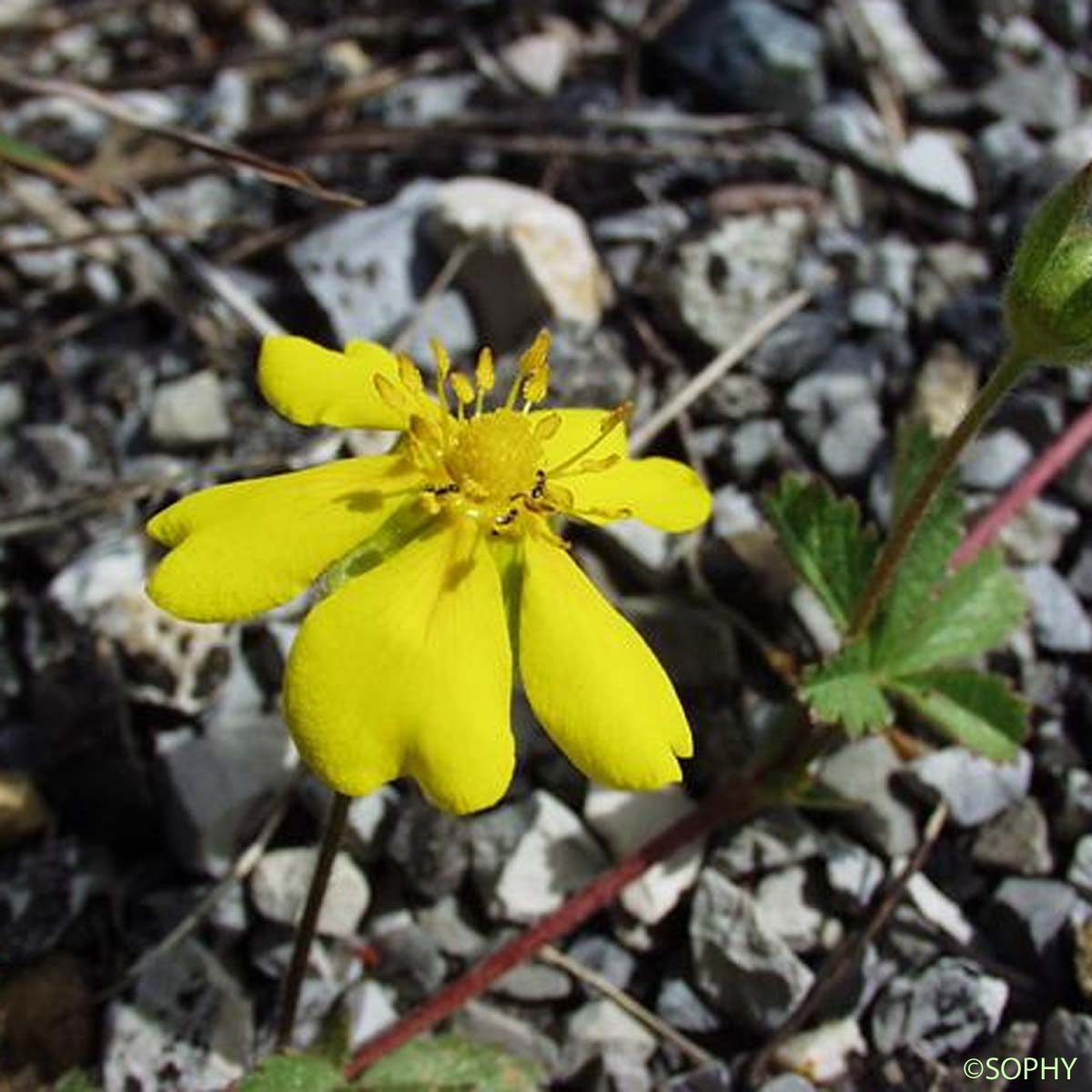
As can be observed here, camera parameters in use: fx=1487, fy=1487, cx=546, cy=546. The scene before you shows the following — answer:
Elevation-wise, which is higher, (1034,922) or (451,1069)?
(1034,922)

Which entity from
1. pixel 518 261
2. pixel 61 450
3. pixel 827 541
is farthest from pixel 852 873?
pixel 61 450

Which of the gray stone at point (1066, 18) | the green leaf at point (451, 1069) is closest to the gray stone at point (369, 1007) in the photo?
the green leaf at point (451, 1069)

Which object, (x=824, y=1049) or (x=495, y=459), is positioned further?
(x=824, y=1049)

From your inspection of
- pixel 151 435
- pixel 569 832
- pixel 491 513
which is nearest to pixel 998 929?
pixel 569 832

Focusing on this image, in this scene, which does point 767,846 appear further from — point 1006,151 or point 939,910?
point 1006,151

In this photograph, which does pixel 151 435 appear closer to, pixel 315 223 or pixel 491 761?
pixel 315 223

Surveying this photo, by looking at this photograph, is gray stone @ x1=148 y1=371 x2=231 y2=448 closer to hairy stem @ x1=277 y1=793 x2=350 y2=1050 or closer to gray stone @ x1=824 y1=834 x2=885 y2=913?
hairy stem @ x1=277 y1=793 x2=350 y2=1050
